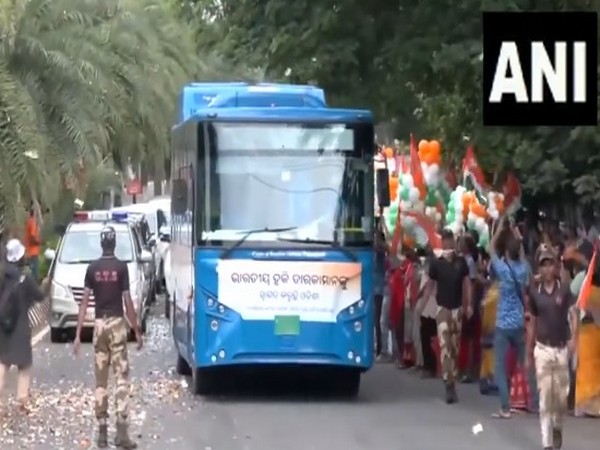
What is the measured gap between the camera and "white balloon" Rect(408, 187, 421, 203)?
2370 centimetres

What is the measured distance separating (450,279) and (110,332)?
5.05 m

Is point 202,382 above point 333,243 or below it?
below

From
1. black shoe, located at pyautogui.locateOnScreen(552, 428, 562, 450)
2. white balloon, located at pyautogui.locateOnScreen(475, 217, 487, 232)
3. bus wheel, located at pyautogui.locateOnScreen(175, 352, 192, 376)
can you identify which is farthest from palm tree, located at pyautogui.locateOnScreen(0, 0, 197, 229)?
black shoe, located at pyautogui.locateOnScreen(552, 428, 562, 450)

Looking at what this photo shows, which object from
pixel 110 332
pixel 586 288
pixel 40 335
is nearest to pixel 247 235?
pixel 110 332

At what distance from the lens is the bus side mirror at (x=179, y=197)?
65.5 feet

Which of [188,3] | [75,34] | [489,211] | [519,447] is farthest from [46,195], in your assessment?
[519,447]

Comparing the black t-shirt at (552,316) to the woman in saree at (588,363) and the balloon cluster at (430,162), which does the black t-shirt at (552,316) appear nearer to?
the woman in saree at (588,363)

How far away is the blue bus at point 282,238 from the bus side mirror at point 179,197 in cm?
137

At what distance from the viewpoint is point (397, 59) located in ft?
68.6

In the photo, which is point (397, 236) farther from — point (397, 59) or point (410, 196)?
point (397, 59)

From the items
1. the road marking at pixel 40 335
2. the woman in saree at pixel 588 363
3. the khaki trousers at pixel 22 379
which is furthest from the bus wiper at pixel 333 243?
the road marking at pixel 40 335

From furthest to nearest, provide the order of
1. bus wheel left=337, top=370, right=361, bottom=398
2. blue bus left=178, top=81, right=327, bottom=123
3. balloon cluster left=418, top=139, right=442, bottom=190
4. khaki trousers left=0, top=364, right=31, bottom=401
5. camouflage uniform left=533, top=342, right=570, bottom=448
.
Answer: balloon cluster left=418, top=139, right=442, bottom=190
blue bus left=178, top=81, right=327, bottom=123
bus wheel left=337, top=370, right=361, bottom=398
khaki trousers left=0, top=364, right=31, bottom=401
camouflage uniform left=533, top=342, right=570, bottom=448

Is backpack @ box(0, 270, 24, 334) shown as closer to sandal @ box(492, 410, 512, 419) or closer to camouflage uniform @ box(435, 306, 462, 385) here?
camouflage uniform @ box(435, 306, 462, 385)

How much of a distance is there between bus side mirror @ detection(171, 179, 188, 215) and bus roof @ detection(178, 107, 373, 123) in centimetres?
163
